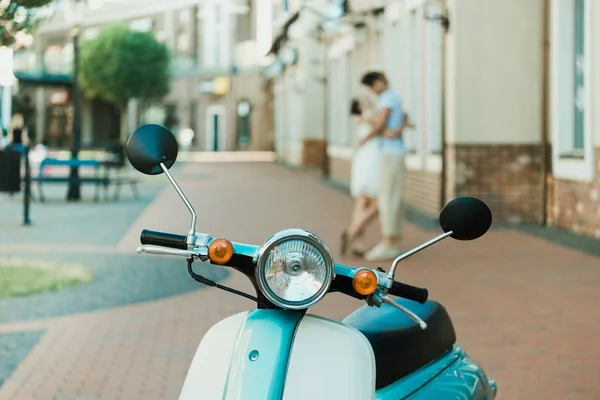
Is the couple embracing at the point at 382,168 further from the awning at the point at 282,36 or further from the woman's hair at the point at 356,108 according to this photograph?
the awning at the point at 282,36

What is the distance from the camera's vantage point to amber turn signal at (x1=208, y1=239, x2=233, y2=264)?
275cm

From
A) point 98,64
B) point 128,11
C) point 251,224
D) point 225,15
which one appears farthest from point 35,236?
point 128,11

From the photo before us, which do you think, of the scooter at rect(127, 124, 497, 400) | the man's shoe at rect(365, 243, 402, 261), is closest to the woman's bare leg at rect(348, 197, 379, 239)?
the man's shoe at rect(365, 243, 402, 261)

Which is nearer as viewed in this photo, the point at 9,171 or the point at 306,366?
the point at 306,366

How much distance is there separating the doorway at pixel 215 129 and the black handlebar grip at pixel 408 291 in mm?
62222

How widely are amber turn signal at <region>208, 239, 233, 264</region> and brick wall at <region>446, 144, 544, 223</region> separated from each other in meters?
12.3

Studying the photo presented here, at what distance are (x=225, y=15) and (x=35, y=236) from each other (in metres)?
51.8

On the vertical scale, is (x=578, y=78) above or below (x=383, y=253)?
above

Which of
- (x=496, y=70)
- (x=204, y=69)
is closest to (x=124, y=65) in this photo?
(x=204, y=69)

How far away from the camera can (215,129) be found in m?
65.5

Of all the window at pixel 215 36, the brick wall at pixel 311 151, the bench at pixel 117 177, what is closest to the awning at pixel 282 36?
the brick wall at pixel 311 151

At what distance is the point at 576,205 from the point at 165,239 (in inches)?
428

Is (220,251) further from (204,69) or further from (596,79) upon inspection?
(204,69)

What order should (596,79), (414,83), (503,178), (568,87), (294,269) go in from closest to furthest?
(294,269) → (596,79) → (568,87) → (503,178) → (414,83)
